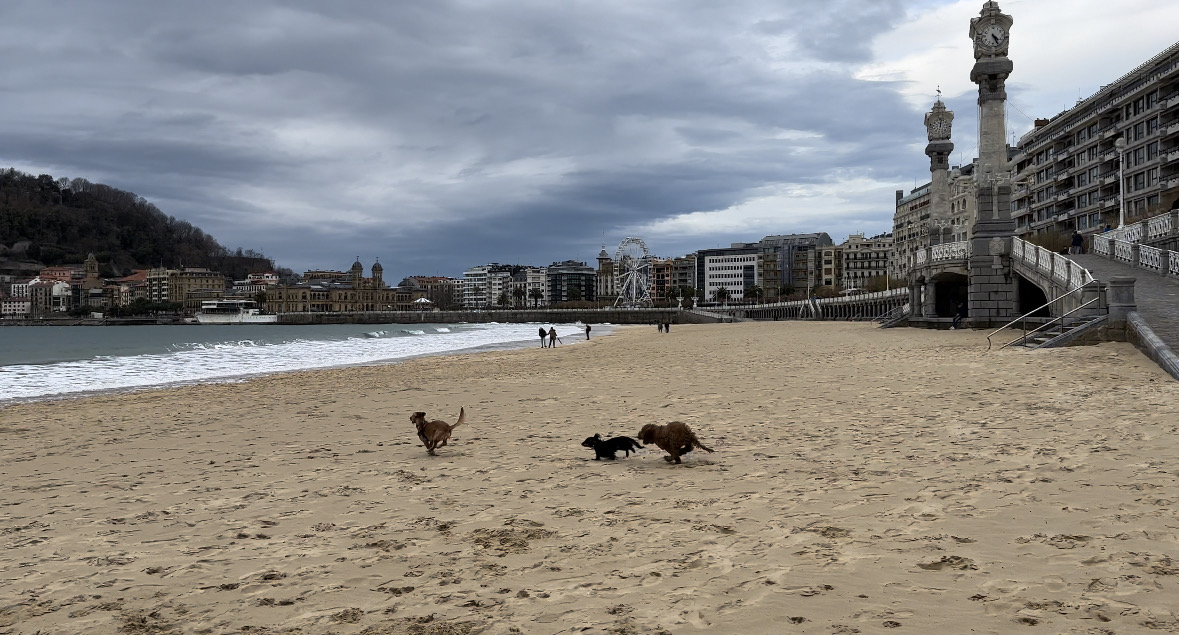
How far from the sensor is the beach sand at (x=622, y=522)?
4098 millimetres

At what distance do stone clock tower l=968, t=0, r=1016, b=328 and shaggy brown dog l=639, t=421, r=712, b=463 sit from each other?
28.1m

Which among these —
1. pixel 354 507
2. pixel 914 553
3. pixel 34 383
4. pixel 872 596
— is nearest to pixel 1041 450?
pixel 914 553

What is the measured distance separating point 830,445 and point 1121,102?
7769 centimetres

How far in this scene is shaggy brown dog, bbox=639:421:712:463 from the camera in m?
7.90

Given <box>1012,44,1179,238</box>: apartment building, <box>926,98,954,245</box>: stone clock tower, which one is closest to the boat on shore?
<box>1012,44,1179,238</box>: apartment building

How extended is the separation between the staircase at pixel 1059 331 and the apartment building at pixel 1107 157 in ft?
133

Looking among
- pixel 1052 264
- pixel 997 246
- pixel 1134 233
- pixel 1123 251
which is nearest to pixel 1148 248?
pixel 1123 251

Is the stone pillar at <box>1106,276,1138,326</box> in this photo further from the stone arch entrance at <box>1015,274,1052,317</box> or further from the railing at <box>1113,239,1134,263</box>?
the stone arch entrance at <box>1015,274,1052,317</box>

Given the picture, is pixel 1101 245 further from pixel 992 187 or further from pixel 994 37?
pixel 994 37

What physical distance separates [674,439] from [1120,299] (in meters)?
16.1

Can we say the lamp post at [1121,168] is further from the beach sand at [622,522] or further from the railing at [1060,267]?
the beach sand at [622,522]

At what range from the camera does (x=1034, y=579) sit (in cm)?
431

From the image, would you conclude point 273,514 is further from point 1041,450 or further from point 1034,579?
point 1041,450

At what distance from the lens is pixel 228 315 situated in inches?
7589
